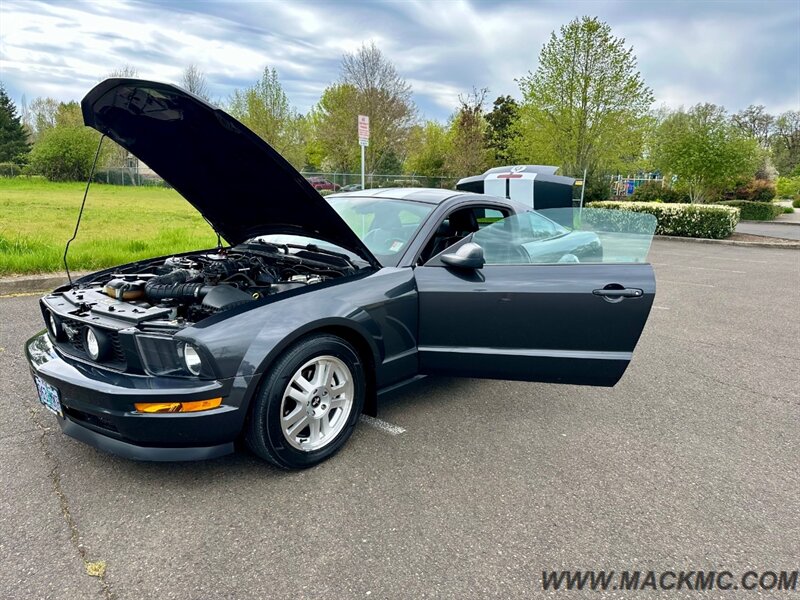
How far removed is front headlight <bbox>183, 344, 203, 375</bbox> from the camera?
222 cm

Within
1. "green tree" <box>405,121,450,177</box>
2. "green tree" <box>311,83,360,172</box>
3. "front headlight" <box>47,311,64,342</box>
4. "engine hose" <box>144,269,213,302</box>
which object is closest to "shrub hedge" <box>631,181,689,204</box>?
"green tree" <box>405,121,450,177</box>

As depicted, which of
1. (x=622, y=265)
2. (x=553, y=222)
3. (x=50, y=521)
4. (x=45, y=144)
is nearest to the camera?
(x=50, y=521)

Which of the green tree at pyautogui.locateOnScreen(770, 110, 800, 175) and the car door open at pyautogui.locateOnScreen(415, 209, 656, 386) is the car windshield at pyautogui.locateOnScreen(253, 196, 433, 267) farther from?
the green tree at pyautogui.locateOnScreen(770, 110, 800, 175)

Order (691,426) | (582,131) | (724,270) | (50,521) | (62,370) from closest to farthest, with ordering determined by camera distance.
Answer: (50,521)
(62,370)
(691,426)
(724,270)
(582,131)

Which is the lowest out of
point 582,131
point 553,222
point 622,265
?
point 622,265

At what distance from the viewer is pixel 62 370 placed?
241 centimetres

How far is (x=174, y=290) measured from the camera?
272cm

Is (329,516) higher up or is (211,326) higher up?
(211,326)

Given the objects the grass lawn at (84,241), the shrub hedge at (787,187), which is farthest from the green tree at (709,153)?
the shrub hedge at (787,187)

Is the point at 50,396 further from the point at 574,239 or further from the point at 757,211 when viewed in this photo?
the point at 757,211

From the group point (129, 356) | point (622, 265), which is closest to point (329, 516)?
point (129, 356)

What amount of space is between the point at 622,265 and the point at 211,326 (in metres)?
2.32

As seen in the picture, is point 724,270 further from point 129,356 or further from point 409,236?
point 129,356

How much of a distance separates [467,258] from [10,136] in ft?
192
